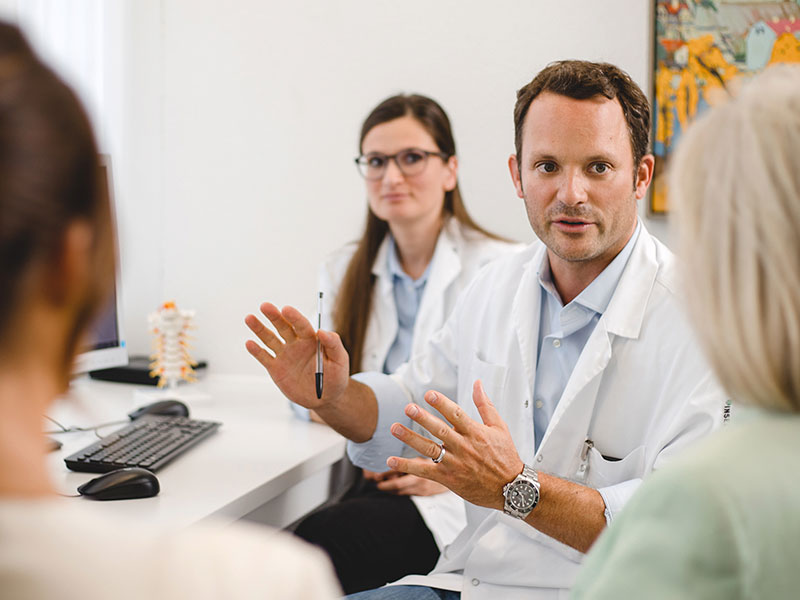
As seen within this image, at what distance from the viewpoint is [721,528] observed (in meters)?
0.55

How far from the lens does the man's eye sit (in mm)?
2285

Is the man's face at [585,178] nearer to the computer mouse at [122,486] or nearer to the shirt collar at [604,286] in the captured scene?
the shirt collar at [604,286]

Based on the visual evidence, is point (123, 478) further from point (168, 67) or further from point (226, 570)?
point (168, 67)

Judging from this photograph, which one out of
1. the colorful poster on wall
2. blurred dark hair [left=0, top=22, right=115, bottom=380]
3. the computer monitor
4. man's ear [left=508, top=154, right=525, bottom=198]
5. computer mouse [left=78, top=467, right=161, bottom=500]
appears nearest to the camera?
blurred dark hair [left=0, top=22, right=115, bottom=380]

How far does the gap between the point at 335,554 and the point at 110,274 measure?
54.1 inches

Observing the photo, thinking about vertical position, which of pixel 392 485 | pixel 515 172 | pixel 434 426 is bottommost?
pixel 392 485

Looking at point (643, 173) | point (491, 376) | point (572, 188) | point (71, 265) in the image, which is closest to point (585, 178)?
point (572, 188)

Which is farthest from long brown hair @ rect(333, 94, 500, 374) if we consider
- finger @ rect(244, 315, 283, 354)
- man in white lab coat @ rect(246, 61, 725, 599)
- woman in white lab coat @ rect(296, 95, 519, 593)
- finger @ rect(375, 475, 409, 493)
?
finger @ rect(244, 315, 283, 354)

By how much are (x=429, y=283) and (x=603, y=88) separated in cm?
91

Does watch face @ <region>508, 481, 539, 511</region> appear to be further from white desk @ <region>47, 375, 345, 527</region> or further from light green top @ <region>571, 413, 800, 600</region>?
light green top @ <region>571, 413, 800, 600</region>

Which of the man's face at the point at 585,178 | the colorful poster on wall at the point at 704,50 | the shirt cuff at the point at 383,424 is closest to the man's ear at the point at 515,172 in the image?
the man's face at the point at 585,178

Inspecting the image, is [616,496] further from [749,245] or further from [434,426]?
[749,245]

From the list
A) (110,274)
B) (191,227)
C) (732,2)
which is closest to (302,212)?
(191,227)

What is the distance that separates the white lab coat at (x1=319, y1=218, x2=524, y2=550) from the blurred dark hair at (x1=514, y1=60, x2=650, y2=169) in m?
0.69
